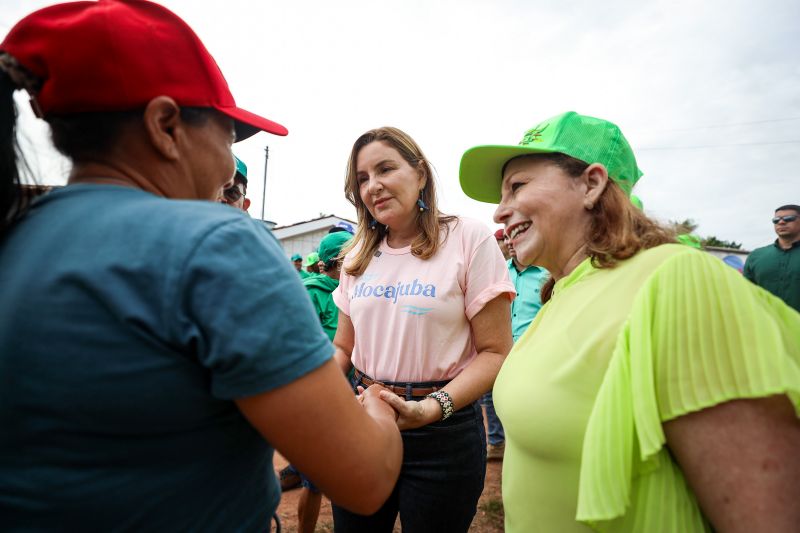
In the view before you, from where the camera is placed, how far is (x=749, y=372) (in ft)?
3.13

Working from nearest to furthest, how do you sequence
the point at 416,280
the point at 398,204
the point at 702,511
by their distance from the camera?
the point at 702,511, the point at 416,280, the point at 398,204

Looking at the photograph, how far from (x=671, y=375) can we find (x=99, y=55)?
146cm

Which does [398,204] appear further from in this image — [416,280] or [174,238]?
[174,238]

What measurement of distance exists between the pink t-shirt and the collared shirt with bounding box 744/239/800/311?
6.36m

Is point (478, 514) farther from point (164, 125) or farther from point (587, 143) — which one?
point (164, 125)

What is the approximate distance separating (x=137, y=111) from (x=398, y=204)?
4.82ft

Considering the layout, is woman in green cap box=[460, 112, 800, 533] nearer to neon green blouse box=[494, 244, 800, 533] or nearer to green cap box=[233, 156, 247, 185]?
Answer: neon green blouse box=[494, 244, 800, 533]

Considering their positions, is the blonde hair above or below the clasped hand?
above

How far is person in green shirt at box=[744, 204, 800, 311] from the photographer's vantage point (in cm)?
636

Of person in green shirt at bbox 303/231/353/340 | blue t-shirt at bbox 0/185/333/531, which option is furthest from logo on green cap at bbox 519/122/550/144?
person in green shirt at bbox 303/231/353/340

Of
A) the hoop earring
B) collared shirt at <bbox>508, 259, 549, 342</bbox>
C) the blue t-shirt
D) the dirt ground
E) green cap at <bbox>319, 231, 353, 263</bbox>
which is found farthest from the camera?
green cap at <bbox>319, 231, 353, 263</bbox>

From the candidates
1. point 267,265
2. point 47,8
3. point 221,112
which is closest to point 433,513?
point 267,265

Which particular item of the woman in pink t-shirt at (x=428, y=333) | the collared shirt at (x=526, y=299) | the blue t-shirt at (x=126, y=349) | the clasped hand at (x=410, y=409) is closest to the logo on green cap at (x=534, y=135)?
the woman in pink t-shirt at (x=428, y=333)

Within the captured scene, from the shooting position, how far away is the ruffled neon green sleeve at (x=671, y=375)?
0.97m
